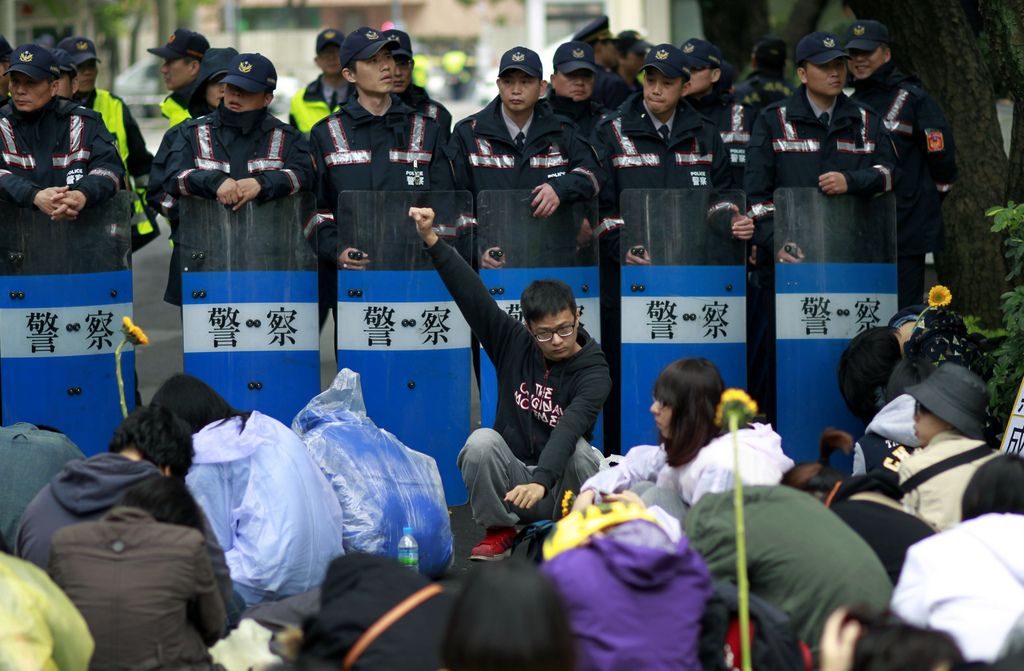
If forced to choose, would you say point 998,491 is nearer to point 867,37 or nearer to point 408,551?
point 408,551

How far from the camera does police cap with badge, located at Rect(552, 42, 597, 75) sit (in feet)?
30.1

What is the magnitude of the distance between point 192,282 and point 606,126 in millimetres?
2320

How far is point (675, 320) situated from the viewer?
8.08 metres

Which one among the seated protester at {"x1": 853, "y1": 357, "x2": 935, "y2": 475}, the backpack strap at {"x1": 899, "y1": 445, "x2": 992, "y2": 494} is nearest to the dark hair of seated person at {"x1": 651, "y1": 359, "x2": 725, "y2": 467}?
the backpack strap at {"x1": 899, "y1": 445, "x2": 992, "y2": 494}

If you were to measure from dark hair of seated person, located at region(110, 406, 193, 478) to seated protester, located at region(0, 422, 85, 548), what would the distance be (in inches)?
24.4

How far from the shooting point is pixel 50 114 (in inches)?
321

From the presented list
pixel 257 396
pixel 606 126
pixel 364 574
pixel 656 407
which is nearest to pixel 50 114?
pixel 257 396

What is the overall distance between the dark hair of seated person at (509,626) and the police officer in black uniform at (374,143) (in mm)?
4910

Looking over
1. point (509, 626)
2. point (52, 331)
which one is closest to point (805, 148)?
point (52, 331)

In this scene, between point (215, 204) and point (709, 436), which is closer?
point (709, 436)

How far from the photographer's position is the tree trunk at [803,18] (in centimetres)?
1678

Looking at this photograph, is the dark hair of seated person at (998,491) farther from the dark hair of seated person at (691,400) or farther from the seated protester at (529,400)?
the seated protester at (529,400)

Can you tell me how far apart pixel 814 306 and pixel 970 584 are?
153 inches

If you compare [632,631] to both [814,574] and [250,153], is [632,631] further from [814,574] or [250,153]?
[250,153]
